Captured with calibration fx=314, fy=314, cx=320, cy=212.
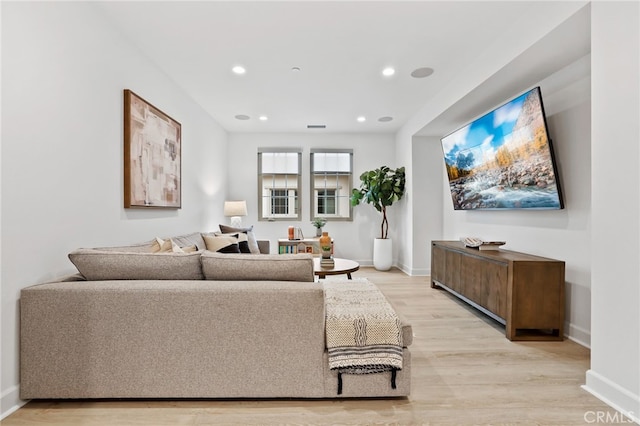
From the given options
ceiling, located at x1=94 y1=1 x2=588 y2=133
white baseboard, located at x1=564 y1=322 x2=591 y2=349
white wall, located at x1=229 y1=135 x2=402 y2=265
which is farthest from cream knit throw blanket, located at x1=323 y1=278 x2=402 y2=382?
white wall, located at x1=229 y1=135 x2=402 y2=265

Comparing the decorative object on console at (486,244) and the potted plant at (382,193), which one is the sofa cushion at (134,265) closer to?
the decorative object on console at (486,244)

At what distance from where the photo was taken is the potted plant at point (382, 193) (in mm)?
5742

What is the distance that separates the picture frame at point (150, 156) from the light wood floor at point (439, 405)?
5.48ft

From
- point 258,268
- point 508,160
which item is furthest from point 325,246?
point 508,160

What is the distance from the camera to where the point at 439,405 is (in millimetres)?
1824

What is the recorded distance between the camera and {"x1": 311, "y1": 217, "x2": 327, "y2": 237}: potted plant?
602 cm

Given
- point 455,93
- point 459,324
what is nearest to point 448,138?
point 455,93

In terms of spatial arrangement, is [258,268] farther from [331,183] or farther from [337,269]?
[331,183]

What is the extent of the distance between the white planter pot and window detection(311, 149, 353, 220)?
0.90 meters

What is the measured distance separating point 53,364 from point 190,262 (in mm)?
894

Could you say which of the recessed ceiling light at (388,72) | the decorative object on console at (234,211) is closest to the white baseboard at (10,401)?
the decorative object on console at (234,211)

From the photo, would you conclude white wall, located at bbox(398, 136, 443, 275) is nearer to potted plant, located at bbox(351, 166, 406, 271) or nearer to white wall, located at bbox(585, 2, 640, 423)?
potted plant, located at bbox(351, 166, 406, 271)

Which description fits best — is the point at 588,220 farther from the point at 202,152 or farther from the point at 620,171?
the point at 202,152

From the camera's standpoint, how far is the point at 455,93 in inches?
146
